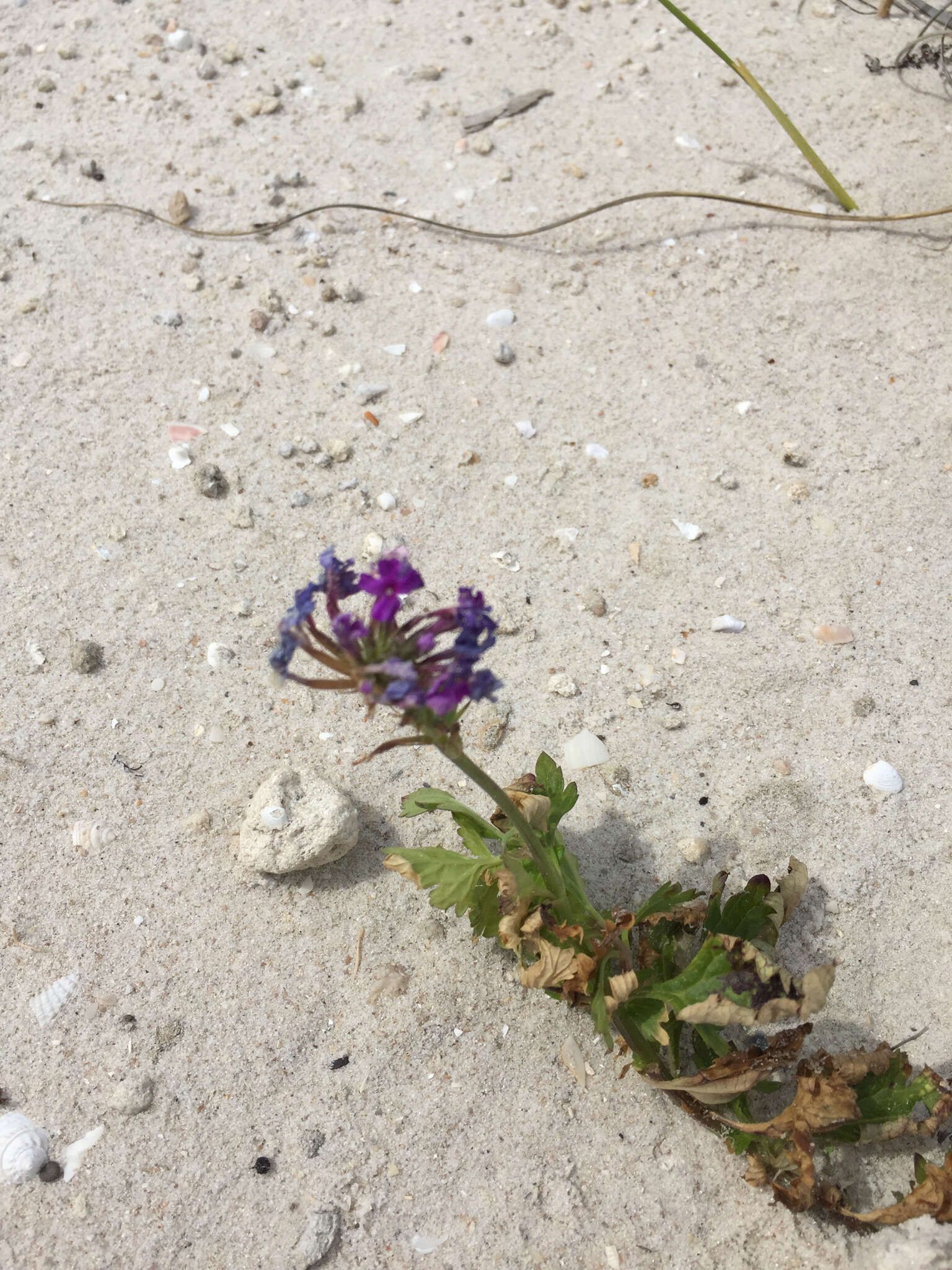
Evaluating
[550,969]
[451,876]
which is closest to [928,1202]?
[550,969]

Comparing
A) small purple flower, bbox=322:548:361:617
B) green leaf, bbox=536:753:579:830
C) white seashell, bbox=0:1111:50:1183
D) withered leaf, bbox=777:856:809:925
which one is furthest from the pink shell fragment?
white seashell, bbox=0:1111:50:1183

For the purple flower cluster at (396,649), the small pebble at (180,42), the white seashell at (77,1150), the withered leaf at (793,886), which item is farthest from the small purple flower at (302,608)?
the small pebble at (180,42)

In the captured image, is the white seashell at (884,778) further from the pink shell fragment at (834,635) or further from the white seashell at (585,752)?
the white seashell at (585,752)

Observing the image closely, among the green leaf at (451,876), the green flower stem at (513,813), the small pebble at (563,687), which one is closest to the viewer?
the green flower stem at (513,813)

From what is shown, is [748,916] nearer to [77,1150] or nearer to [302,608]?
[302,608]

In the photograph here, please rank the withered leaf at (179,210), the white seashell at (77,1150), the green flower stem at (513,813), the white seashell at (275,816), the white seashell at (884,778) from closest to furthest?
1. the green flower stem at (513,813)
2. the white seashell at (77,1150)
3. the white seashell at (275,816)
4. the white seashell at (884,778)
5. the withered leaf at (179,210)

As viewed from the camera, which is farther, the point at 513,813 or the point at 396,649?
the point at 513,813
